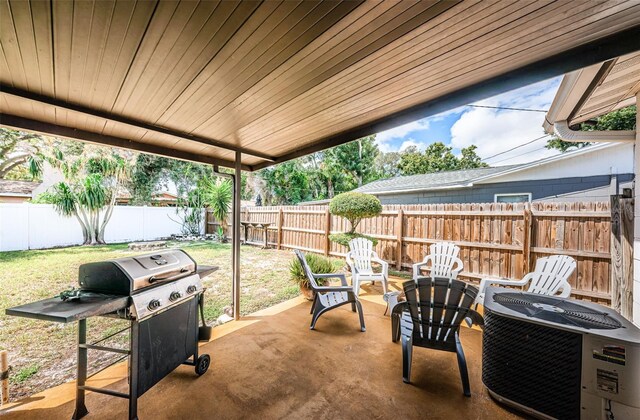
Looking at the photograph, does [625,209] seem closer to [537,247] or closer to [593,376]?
[537,247]

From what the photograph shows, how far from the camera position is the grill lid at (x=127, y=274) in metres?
1.65

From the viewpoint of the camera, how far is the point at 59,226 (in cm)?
879

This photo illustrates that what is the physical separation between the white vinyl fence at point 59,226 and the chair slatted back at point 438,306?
1188 centimetres

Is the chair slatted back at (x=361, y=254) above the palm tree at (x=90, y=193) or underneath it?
underneath

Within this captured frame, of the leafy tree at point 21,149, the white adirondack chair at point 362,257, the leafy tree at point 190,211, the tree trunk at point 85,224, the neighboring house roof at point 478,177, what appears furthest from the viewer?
the leafy tree at point 190,211

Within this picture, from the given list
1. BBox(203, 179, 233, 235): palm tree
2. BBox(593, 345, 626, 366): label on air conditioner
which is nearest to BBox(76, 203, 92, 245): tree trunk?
BBox(203, 179, 233, 235): palm tree

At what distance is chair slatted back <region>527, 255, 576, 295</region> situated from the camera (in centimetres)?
313

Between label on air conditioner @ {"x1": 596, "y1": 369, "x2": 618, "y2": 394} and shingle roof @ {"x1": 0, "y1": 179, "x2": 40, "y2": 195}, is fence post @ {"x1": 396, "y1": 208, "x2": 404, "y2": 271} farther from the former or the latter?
shingle roof @ {"x1": 0, "y1": 179, "x2": 40, "y2": 195}

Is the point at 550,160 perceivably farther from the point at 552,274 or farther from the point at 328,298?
the point at 328,298

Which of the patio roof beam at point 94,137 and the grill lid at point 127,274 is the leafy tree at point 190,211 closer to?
the patio roof beam at point 94,137

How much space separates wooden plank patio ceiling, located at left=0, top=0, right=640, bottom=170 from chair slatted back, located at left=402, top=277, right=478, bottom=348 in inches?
60.1

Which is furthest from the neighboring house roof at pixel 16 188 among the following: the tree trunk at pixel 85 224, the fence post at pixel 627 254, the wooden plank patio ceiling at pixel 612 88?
the fence post at pixel 627 254

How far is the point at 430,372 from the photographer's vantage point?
230 centimetres

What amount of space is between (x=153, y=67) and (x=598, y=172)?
938cm
